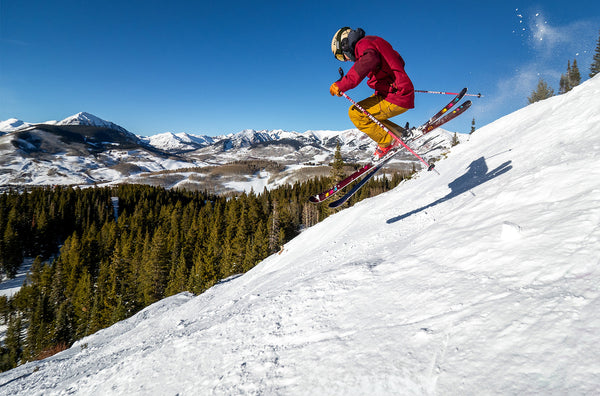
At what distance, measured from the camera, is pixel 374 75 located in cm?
720

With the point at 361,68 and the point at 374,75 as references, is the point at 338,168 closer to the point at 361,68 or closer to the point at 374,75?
the point at 374,75

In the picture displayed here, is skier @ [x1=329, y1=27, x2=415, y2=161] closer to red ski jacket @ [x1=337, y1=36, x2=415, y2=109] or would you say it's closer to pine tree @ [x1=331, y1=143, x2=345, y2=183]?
red ski jacket @ [x1=337, y1=36, x2=415, y2=109]

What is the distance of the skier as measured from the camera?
248 inches

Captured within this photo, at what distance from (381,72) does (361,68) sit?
1177 mm

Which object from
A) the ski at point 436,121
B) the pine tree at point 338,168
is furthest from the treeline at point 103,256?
the ski at point 436,121

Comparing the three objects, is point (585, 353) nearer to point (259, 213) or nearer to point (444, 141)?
point (444, 141)

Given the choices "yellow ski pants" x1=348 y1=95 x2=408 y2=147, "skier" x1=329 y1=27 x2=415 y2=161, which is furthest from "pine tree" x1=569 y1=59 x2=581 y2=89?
"skier" x1=329 y1=27 x2=415 y2=161

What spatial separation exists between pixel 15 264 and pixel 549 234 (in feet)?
350

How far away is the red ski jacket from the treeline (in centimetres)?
3593

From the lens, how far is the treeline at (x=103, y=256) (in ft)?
136

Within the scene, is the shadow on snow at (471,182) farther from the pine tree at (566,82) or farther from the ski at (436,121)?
the pine tree at (566,82)

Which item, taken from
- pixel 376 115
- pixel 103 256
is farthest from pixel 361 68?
pixel 103 256

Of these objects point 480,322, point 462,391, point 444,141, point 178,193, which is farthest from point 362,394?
point 178,193

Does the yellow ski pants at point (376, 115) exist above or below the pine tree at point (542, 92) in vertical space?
below
